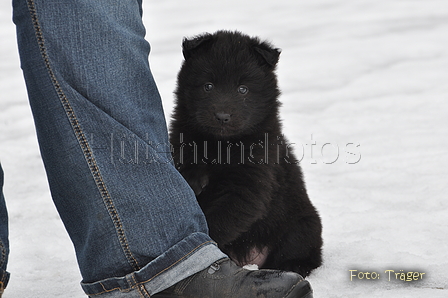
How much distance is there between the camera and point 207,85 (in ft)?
8.22

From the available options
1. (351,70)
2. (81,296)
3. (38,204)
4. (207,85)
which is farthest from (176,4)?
(81,296)

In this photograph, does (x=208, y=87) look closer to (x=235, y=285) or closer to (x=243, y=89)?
(x=243, y=89)

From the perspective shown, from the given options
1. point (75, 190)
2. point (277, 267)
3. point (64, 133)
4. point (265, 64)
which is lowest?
point (277, 267)

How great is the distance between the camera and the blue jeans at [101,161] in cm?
166

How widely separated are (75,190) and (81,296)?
67 cm

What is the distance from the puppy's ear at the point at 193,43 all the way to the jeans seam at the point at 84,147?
1000 millimetres

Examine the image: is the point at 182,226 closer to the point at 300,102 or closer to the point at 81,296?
the point at 81,296

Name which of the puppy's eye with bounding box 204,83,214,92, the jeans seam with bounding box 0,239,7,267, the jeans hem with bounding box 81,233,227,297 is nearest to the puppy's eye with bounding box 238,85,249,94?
the puppy's eye with bounding box 204,83,214,92

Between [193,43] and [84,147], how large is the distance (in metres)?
1.06

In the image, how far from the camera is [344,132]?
478 cm

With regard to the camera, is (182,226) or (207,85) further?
(207,85)

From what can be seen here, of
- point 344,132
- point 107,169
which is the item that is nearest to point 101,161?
point 107,169

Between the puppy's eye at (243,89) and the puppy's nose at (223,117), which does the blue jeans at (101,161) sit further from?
the puppy's eye at (243,89)

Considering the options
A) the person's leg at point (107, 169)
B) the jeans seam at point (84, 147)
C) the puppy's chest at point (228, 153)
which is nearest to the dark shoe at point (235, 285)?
the person's leg at point (107, 169)
